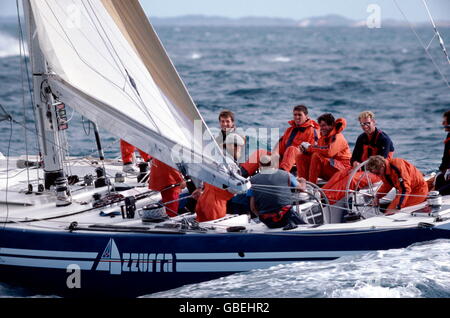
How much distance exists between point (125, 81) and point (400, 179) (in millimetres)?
3235

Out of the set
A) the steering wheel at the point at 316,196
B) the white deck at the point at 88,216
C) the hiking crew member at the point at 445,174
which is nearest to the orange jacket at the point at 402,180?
the white deck at the point at 88,216

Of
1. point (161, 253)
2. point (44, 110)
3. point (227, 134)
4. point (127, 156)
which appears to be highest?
point (44, 110)

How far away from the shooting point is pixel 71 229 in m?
8.52

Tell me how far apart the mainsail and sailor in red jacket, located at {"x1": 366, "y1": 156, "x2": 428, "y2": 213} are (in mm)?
1605

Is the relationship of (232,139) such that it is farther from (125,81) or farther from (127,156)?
(127,156)

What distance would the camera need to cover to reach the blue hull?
8172 mm

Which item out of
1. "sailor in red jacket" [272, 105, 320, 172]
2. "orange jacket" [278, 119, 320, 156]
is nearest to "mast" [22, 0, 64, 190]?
"sailor in red jacket" [272, 105, 320, 172]

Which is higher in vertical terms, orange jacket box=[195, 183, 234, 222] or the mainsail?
the mainsail

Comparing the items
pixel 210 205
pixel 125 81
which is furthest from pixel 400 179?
pixel 125 81

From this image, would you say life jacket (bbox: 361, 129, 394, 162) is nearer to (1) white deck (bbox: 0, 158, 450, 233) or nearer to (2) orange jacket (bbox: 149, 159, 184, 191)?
(1) white deck (bbox: 0, 158, 450, 233)

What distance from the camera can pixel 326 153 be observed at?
10031mm

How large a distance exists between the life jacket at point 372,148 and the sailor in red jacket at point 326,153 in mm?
369
